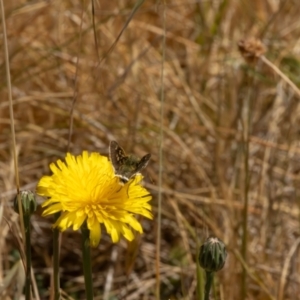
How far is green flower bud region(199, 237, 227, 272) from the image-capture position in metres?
0.84

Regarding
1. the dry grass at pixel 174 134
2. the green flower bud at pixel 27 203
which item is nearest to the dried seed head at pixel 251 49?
the dry grass at pixel 174 134

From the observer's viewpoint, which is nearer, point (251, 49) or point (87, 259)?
point (87, 259)

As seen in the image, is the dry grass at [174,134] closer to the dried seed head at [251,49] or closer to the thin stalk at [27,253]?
the dried seed head at [251,49]

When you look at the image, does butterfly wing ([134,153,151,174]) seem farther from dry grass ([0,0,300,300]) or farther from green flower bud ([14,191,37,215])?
dry grass ([0,0,300,300])

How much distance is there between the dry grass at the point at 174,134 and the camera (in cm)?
153

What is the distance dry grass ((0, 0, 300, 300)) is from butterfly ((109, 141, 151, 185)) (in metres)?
0.47

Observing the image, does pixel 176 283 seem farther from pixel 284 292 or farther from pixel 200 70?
pixel 200 70

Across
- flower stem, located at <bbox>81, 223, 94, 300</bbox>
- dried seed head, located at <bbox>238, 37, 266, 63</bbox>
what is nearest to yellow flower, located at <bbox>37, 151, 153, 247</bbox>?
flower stem, located at <bbox>81, 223, 94, 300</bbox>

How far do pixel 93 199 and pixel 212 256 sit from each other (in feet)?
0.52

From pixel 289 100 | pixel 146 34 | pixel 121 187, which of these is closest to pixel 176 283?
pixel 289 100

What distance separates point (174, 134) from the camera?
1.73 m

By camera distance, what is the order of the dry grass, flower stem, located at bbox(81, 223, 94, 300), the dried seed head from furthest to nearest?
the dry grass, the dried seed head, flower stem, located at bbox(81, 223, 94, 300)

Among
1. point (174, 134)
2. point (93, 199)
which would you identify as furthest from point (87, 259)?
point (174, 134)

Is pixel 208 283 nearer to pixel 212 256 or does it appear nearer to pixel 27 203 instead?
pixel 212 256
